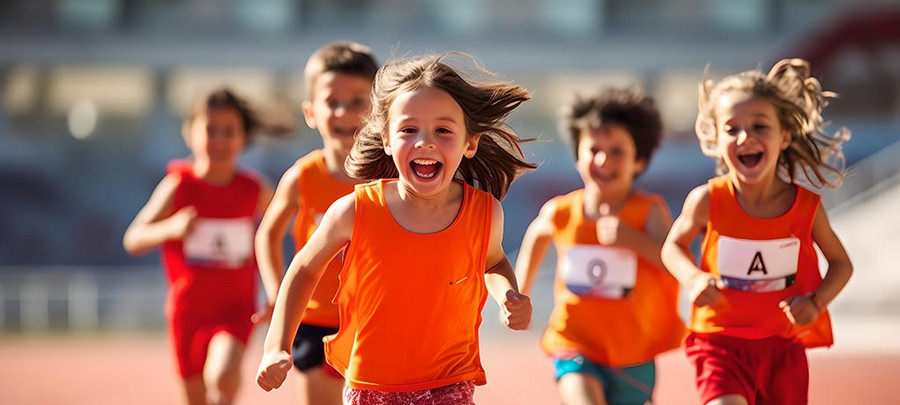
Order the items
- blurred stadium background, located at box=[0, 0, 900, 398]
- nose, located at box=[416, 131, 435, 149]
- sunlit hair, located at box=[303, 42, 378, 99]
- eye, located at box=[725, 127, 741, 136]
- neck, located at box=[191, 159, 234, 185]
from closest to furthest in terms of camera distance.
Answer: nose, located at box=[416, 131, 435, 149] < eye, located at box=[725, 127, 741, 136] < sunlit hair, located at box=[303, 42, 378, 99] < neck, located at box=[191, 159, 234, 185] < blurred stadium background, located at box=[0, 0, 900, 398]

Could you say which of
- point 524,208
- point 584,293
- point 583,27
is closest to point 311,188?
point 584,293

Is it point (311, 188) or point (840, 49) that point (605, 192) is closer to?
point (311, 188)

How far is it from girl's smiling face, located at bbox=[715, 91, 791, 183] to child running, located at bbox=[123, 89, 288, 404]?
90.7 inches

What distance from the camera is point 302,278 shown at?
336cm

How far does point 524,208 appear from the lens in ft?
82.5

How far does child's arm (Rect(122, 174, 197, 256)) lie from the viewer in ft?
17.6

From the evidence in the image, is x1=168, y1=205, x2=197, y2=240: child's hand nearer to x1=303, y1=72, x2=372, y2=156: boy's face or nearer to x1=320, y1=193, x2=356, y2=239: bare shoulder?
x1=303, y1=72, x2=372, y2=156: boy's face

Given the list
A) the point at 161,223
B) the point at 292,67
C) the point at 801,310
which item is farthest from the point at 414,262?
the point at 292,67

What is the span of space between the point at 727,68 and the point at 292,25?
9594mm

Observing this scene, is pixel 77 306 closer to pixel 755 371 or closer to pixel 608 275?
pixel 608 275

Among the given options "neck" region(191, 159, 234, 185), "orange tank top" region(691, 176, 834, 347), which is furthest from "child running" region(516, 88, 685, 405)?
"neck" region(191, 159, 234, 185)

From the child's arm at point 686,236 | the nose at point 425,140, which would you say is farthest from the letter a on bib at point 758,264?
the nose at point 425,140

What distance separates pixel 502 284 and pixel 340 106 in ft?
4.96

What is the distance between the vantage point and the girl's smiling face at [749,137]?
413 cm
